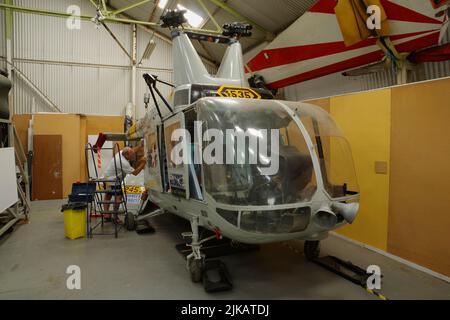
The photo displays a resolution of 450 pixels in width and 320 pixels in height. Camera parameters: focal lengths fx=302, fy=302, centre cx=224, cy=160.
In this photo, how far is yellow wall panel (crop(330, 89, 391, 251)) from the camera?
3.64m

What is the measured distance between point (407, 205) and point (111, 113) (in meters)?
9.01

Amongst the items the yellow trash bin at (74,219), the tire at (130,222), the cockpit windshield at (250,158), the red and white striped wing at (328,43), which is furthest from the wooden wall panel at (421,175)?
the yellow trash bin at (74,219)

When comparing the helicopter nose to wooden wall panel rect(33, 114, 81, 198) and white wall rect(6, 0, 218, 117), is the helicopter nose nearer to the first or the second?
wooden wall panel rect(33, 114, 81, 198)

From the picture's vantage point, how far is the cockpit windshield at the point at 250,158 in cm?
240

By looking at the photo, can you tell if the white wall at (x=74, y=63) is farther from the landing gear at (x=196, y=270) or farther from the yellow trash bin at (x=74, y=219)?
the landing gear at (x=196, y=270)

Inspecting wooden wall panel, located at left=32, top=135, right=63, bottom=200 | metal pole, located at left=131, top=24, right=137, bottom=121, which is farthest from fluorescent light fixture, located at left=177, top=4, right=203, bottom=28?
wooden wall panel, located at left=32, top=135, right=63, bottom=200

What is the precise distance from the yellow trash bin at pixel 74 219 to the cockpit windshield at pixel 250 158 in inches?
101

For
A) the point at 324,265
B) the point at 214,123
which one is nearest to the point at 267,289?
the point at 324,265

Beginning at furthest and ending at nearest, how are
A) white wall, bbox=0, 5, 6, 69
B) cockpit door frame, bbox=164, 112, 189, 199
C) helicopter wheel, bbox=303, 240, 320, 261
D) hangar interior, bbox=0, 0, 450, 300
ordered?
1. white wall, bbox=0, 5, 6, 69
2. helicopter wheel, bbox=303, 240, 320, 261
3. cockpit door frame, bbox=164, 112, 189, 199
4. hangar interior, bbox=0, 0, 450, 300

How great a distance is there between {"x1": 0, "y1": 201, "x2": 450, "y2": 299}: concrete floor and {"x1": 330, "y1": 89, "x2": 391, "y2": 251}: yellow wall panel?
284 mm

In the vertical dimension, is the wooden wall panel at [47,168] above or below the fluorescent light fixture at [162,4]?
below

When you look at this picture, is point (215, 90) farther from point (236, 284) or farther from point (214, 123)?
point (236, 284)

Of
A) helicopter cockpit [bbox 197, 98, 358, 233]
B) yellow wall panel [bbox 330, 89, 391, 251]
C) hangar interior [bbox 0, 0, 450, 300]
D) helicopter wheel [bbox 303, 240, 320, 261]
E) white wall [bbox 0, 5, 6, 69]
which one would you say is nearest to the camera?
helicopter cockpit [bbox 197, 98, 358, 233]

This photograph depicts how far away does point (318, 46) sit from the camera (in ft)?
14.9
